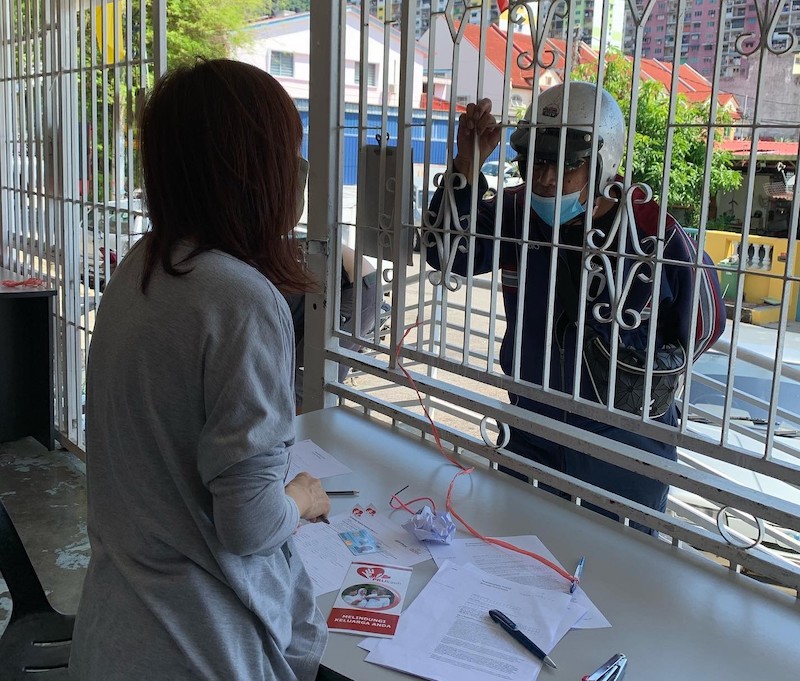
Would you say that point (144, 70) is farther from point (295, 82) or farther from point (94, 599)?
point (295, 82)

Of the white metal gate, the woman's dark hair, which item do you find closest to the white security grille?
the white metal gate

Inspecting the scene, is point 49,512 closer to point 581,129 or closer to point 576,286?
point 576,286

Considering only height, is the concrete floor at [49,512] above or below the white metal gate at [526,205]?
below

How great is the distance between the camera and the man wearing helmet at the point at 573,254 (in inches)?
64.9

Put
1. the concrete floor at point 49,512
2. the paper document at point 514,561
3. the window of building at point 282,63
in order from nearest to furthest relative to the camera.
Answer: the paper document at point 514,561
the concrete floor at point 49,512
the window of building at point 282,63

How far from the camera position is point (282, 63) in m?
18.7

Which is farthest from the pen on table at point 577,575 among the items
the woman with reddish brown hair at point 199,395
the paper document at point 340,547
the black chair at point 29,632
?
the black chair at point 29,632

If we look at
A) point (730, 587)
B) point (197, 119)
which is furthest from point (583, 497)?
point (197, 119)

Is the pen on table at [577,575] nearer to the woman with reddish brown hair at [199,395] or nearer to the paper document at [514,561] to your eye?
the paper document at [514,561]

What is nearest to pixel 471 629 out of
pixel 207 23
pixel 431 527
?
pixel 431 527

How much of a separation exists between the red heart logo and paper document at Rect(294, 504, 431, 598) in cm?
3

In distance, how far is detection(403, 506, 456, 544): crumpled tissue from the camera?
4.98ft

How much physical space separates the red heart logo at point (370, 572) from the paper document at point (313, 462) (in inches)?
15.0

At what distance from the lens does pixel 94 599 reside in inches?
42.5
